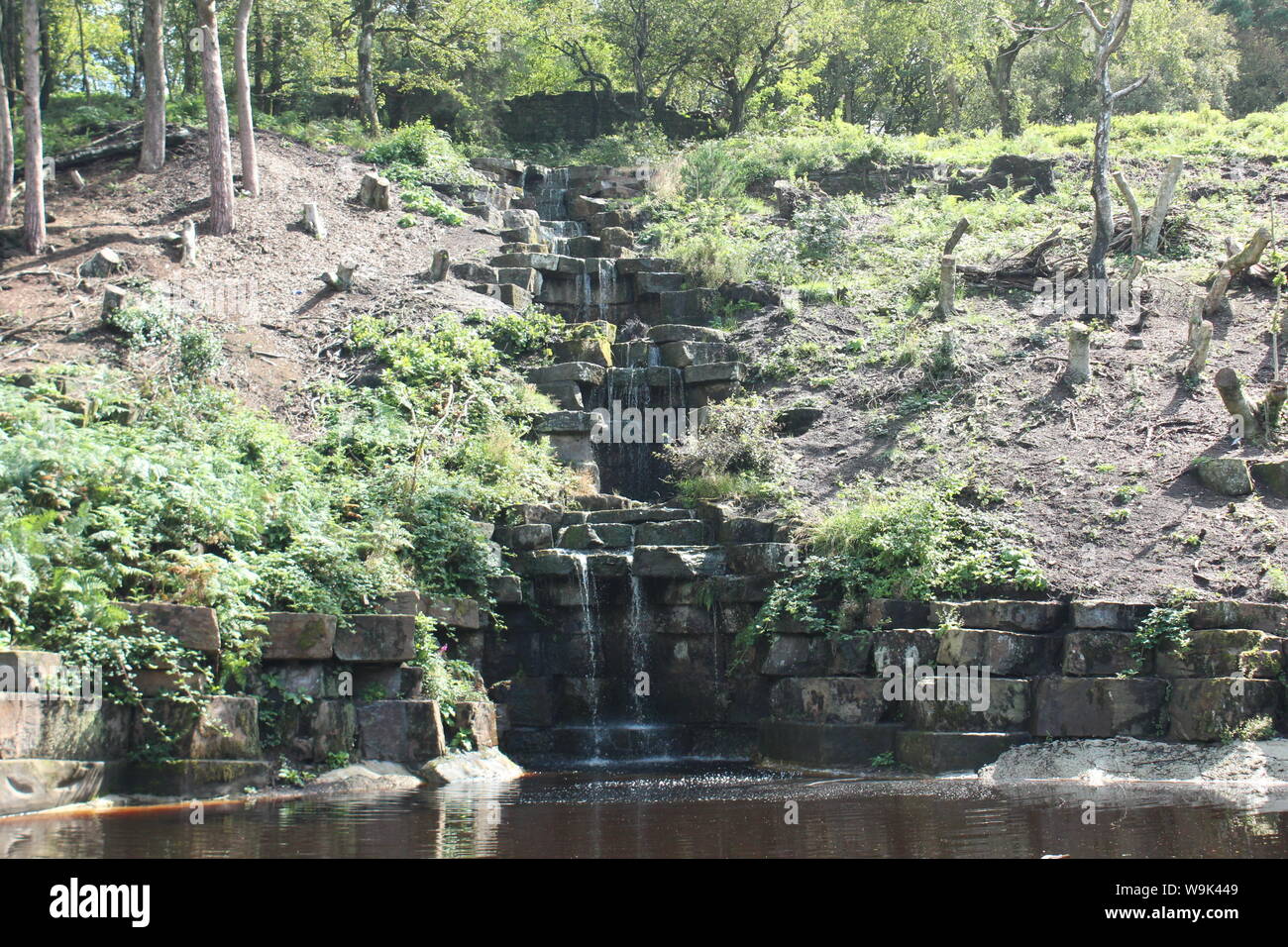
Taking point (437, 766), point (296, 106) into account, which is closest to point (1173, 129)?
point (296, 106)

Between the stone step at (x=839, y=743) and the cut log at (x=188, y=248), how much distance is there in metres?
12.4

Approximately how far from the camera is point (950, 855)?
647 cm

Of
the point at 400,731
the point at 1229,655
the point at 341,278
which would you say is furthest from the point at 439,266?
the point at 1229,655

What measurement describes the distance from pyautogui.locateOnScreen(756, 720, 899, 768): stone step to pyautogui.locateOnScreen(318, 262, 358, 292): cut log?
1099 centimetres

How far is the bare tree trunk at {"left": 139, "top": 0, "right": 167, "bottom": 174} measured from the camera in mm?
22078

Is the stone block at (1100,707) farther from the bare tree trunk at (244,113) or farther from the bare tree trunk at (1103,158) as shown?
the bare tree trunk at (244,113)

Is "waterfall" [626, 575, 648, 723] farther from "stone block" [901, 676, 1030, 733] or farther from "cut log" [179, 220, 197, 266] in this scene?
"cut log" [179, 220, 197, 266]

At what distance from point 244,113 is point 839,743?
1611 cm

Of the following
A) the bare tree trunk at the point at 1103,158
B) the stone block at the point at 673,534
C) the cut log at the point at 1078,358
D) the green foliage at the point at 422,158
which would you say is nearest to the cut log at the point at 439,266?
the green foliage at the point at 422,158

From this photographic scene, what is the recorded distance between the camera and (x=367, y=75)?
93.2ft

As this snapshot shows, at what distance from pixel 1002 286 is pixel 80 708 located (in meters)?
15.3

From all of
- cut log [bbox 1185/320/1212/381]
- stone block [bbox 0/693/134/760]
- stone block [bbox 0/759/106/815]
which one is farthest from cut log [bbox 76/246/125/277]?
cut log [bbox 1185/320/1212/381]

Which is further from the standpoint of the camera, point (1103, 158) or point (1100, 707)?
point (1103, 158)

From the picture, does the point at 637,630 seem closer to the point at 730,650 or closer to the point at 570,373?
the point at 730,650
